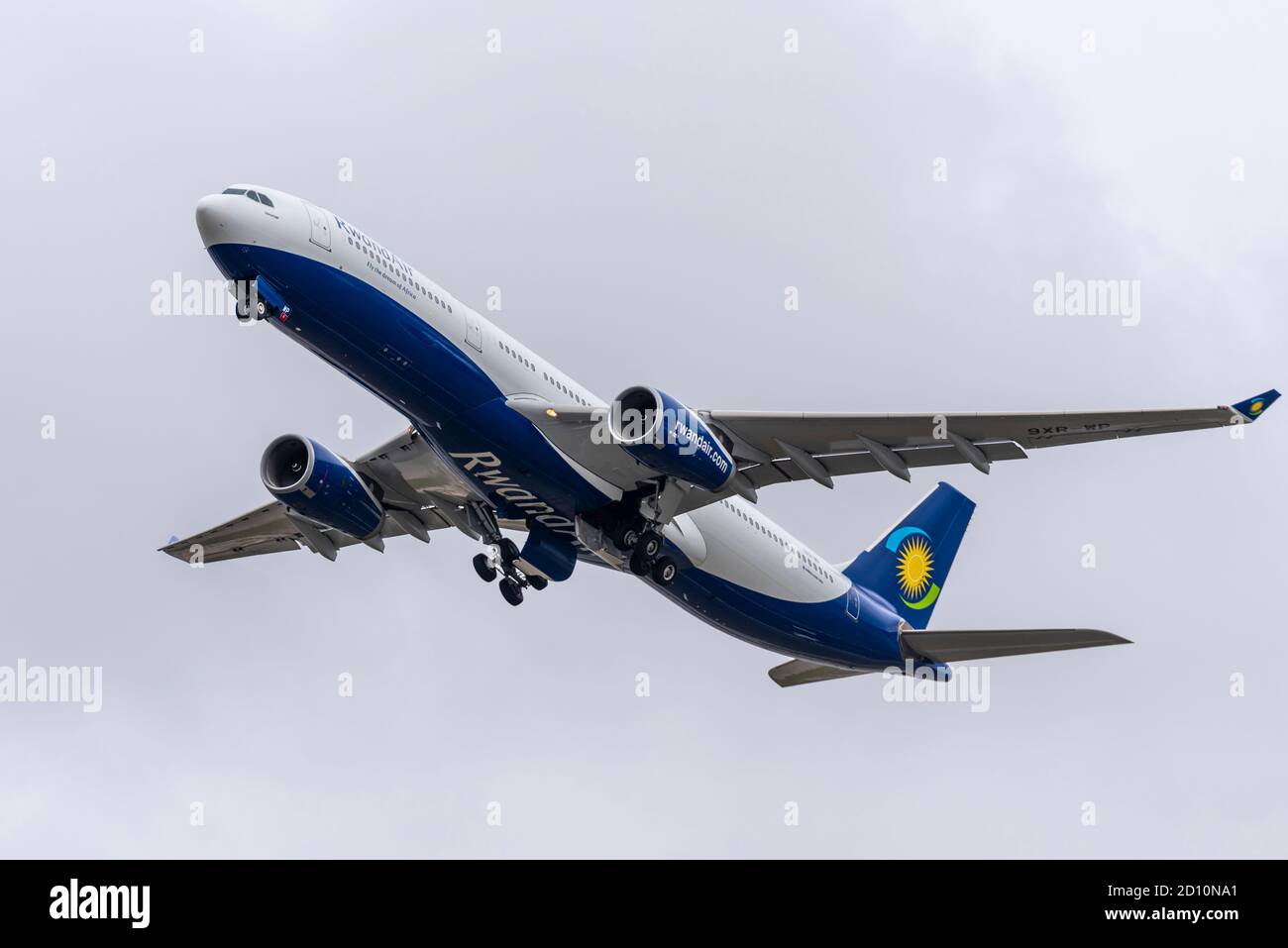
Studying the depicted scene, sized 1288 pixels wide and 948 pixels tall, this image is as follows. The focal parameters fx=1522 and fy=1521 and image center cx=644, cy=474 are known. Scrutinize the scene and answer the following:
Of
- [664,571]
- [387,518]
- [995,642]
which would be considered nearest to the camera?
[664,571]

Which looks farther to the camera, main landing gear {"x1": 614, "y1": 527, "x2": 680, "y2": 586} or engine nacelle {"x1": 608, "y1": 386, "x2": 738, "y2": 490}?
main landing gear {"x1": 614, "y1": 527, "x2": 680, "y2": 586}

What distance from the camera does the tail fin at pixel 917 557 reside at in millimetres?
37250

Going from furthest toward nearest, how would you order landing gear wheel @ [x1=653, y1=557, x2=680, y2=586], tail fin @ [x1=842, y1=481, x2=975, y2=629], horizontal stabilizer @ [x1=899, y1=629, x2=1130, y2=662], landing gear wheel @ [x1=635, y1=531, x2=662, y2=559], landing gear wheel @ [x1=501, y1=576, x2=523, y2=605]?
tail fin @ [x1=842, y1=481, x2=975, y2=629] → landing gear wheel @ [x1=501, y1=576, x2=523, y2=605] → horizontal stabilizer @ [x1=899, y1=629, x2=1130, y2=662] → landing gear wheel @ [x1=653, y1=557, x2=680, y2=586] → landing gear wheel @ [x1=635, y1=531, x2=662, y2=559]

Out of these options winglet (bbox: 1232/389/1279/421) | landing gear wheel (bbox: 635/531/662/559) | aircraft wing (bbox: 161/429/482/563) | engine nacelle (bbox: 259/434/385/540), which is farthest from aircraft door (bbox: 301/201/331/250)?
winglet (bbox: 1232/389/1279/421)

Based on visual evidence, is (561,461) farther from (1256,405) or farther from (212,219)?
(1256,405)

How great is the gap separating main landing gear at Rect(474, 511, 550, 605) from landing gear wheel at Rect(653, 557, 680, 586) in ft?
10.3

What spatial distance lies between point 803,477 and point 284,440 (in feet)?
34.6

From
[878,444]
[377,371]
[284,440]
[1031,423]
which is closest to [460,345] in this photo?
[377,371]

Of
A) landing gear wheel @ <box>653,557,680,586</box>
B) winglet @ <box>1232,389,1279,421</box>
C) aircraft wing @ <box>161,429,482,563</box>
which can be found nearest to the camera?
winglet @ <box>1232,389,1279,421</box>

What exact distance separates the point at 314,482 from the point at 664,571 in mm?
7357

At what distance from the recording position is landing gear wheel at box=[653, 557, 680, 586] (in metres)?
30.4

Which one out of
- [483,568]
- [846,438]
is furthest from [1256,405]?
[483,568]

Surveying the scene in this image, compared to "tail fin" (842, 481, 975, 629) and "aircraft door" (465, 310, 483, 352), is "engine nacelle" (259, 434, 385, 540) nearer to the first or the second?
"aircraft door" (465, 310, 483, 352)

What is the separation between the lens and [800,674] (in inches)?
1478
